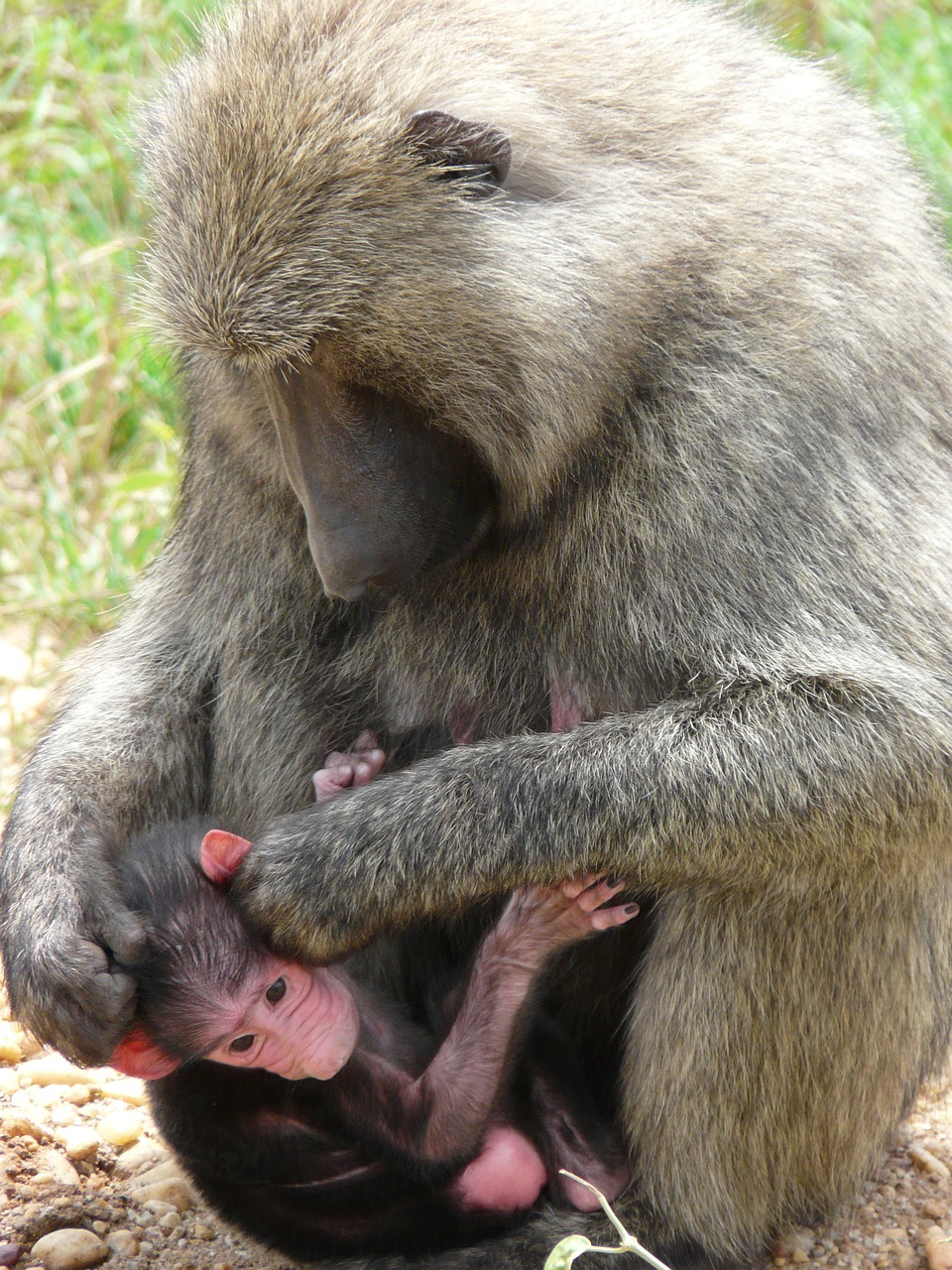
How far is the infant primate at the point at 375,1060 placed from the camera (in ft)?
8.63

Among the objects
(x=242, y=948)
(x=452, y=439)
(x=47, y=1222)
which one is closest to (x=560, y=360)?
(x=452, y=439)

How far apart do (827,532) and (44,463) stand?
10.8 feet

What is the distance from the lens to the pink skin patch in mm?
2832

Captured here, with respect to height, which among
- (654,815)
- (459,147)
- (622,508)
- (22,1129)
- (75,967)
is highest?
(459,147)

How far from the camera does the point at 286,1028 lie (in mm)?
2662

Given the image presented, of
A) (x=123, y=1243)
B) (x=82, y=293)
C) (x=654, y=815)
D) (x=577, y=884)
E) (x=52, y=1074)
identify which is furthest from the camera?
(x=82, y=293)

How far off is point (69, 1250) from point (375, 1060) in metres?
0.62

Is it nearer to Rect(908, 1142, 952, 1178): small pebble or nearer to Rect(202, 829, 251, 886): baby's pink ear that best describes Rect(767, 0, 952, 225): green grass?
Rect(908, 1142, 952, 1178): small pebble

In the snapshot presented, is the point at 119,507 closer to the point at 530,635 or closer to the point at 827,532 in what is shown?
the point at 530,635

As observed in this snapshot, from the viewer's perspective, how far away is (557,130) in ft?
8.30

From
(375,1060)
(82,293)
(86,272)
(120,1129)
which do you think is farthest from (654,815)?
(86,272)

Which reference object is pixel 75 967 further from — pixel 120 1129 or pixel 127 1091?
pixel 127 1091

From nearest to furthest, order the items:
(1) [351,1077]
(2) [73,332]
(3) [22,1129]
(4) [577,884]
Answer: (4) [577,884]
(1) [351,1077]
(3) [22,1129]
(2) [73,332]

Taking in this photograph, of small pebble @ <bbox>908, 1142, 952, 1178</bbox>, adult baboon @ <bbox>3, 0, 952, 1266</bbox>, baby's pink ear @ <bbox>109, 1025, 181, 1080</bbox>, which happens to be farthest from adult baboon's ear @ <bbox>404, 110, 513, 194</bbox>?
small pebble @ <bbox>908, 1142, 952, 1178</bbox>
